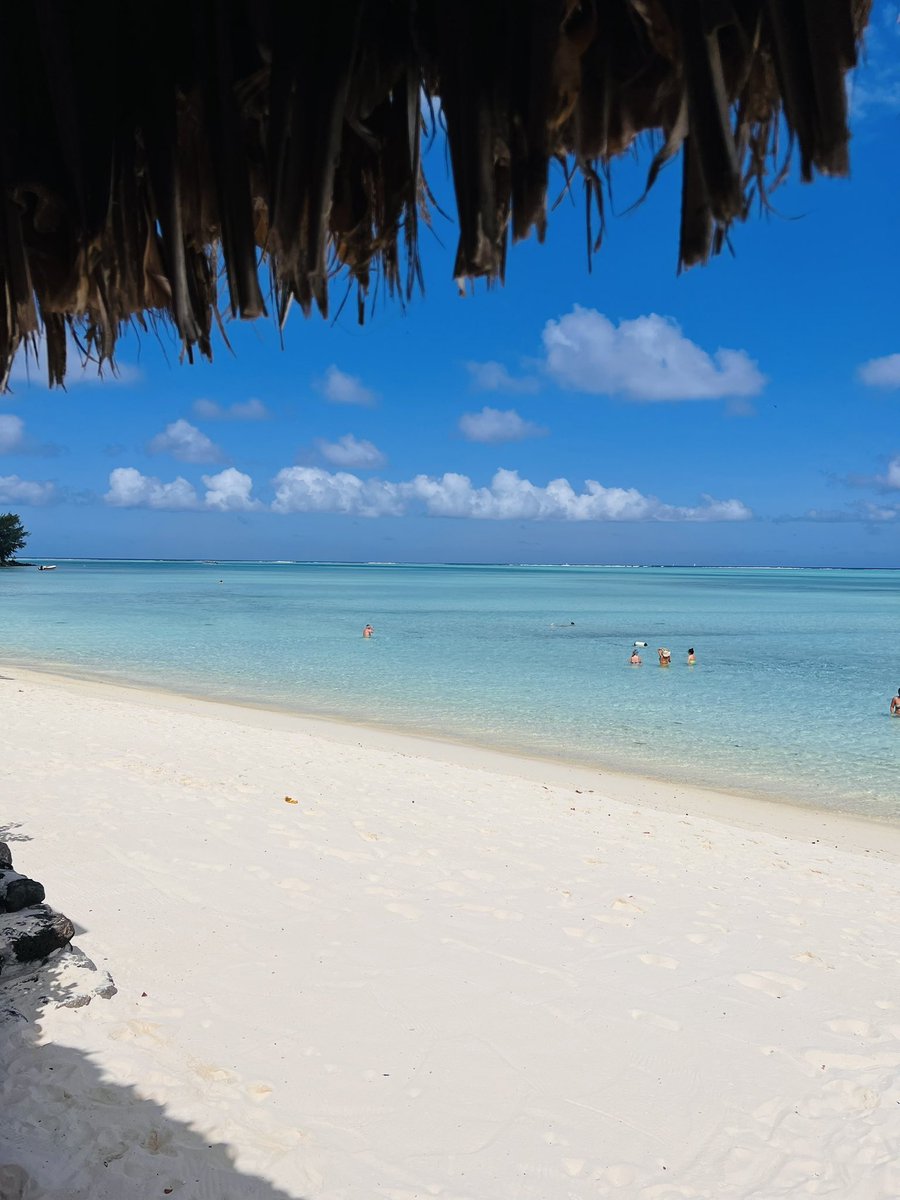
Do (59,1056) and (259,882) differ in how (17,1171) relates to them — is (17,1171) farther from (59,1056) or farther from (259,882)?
(259,882)

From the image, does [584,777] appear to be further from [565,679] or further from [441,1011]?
[565,679]

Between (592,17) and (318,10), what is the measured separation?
0.52m

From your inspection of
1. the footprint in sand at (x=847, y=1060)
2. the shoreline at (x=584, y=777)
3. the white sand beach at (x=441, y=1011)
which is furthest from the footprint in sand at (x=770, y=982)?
the shoreline at (x=584, y=777)

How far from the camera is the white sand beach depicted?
2754 mm

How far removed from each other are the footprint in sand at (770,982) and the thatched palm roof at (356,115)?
12.7ft

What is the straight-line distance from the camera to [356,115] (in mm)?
1594

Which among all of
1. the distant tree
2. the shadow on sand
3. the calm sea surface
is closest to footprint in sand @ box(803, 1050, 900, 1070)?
the shadow on sand

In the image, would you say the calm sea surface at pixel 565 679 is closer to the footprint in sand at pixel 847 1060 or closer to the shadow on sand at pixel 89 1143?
the footprint in sand at pixel 847 1060

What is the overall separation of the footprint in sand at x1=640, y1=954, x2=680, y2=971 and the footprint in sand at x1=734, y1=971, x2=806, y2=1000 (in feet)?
1.05

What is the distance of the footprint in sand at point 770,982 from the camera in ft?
13.1

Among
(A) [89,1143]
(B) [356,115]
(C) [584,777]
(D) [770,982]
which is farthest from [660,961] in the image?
(C) [584,777]

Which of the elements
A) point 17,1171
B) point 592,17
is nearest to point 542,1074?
point 17,1171

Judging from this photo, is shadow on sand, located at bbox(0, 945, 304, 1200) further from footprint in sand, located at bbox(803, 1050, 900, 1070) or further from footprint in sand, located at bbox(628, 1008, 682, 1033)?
footprint in sand, located at bbox(803, 1050, 900, 1070)

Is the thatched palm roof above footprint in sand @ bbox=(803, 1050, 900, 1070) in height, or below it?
above
